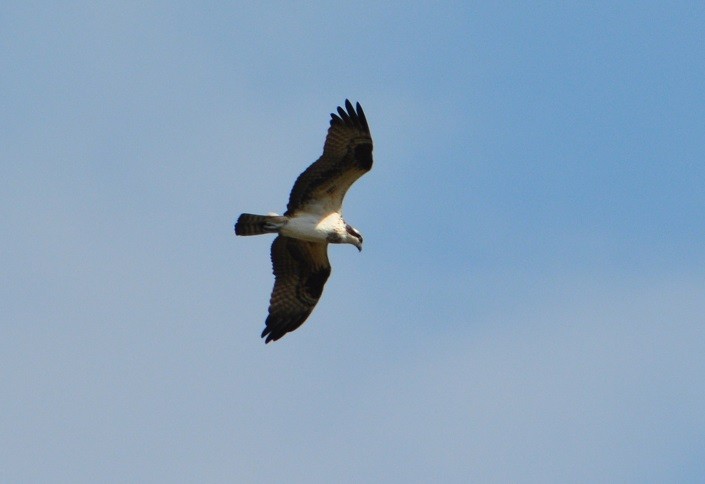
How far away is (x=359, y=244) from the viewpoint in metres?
20.7

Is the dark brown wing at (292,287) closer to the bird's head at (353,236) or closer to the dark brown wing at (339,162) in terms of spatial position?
the bird's head at (353,236)

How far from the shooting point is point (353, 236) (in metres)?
20.6

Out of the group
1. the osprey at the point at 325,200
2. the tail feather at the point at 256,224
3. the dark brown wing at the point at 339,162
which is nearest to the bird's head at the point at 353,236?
the osprey at the point at 325,200

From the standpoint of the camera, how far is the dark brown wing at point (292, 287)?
21.4 m

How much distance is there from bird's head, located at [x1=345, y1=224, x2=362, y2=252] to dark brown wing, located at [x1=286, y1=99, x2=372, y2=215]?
49 centimetres

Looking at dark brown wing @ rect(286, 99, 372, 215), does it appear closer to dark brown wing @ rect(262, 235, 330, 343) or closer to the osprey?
the osprey

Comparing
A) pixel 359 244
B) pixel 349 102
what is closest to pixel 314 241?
pixel 359 244

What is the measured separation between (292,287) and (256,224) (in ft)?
5.07

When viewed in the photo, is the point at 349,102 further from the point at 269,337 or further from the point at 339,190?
the point at 269,337

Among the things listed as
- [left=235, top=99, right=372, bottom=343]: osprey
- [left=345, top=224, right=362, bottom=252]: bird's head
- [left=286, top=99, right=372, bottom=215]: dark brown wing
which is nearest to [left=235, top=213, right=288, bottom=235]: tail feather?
[left=235, top=99, right=372, bottom=343]: osprey

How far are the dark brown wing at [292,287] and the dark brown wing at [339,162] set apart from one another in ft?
3.97

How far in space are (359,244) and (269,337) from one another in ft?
6.08

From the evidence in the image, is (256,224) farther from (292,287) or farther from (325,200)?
(292,287)

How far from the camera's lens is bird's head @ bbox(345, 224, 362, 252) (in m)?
20.6
